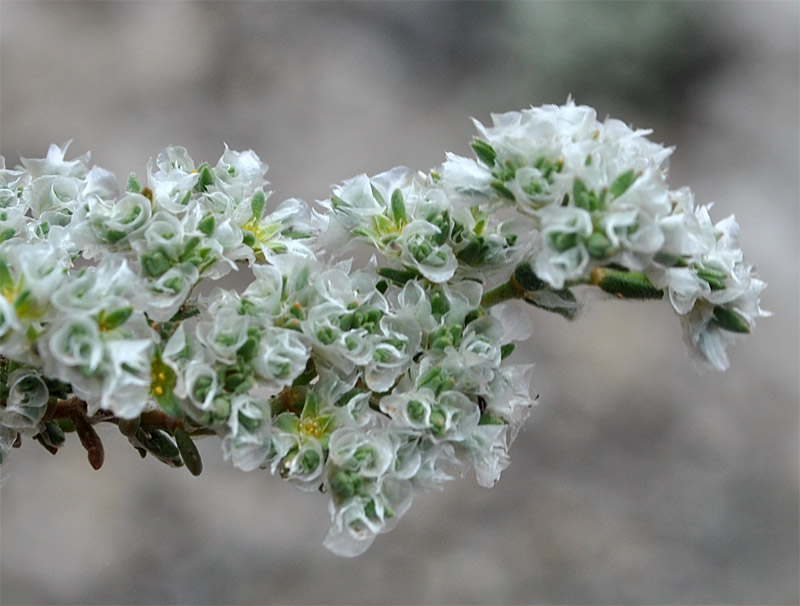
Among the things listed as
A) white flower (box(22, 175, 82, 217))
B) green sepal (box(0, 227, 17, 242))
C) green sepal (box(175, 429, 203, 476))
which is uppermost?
white flower (box(22, 175, 82, 217))

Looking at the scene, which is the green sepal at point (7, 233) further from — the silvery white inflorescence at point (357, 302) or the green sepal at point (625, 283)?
the green sepal at point (625, 283)

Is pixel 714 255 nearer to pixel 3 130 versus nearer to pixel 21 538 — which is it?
pixel 21 538

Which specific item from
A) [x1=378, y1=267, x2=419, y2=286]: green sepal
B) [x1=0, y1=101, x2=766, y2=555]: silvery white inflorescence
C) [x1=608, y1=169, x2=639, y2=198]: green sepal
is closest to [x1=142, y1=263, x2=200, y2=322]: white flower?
[x1=0, y1=101, x2=766, y2=555]: silvery white inflorescence

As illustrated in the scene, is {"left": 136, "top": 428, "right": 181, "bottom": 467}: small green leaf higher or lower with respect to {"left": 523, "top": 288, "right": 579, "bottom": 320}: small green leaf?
lower

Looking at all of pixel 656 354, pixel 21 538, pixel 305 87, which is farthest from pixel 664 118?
pixel 21 538

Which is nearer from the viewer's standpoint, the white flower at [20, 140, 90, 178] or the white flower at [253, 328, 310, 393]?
the white flower at [253, 328, 310, 393]

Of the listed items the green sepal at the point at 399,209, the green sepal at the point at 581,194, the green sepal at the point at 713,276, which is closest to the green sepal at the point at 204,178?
the green sepal at the point at 399,209

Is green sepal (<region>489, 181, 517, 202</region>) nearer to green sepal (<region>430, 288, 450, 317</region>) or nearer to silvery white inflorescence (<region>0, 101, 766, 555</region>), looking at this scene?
silvery white inflorescence (<region>0, 101, 766, 555</region>)
